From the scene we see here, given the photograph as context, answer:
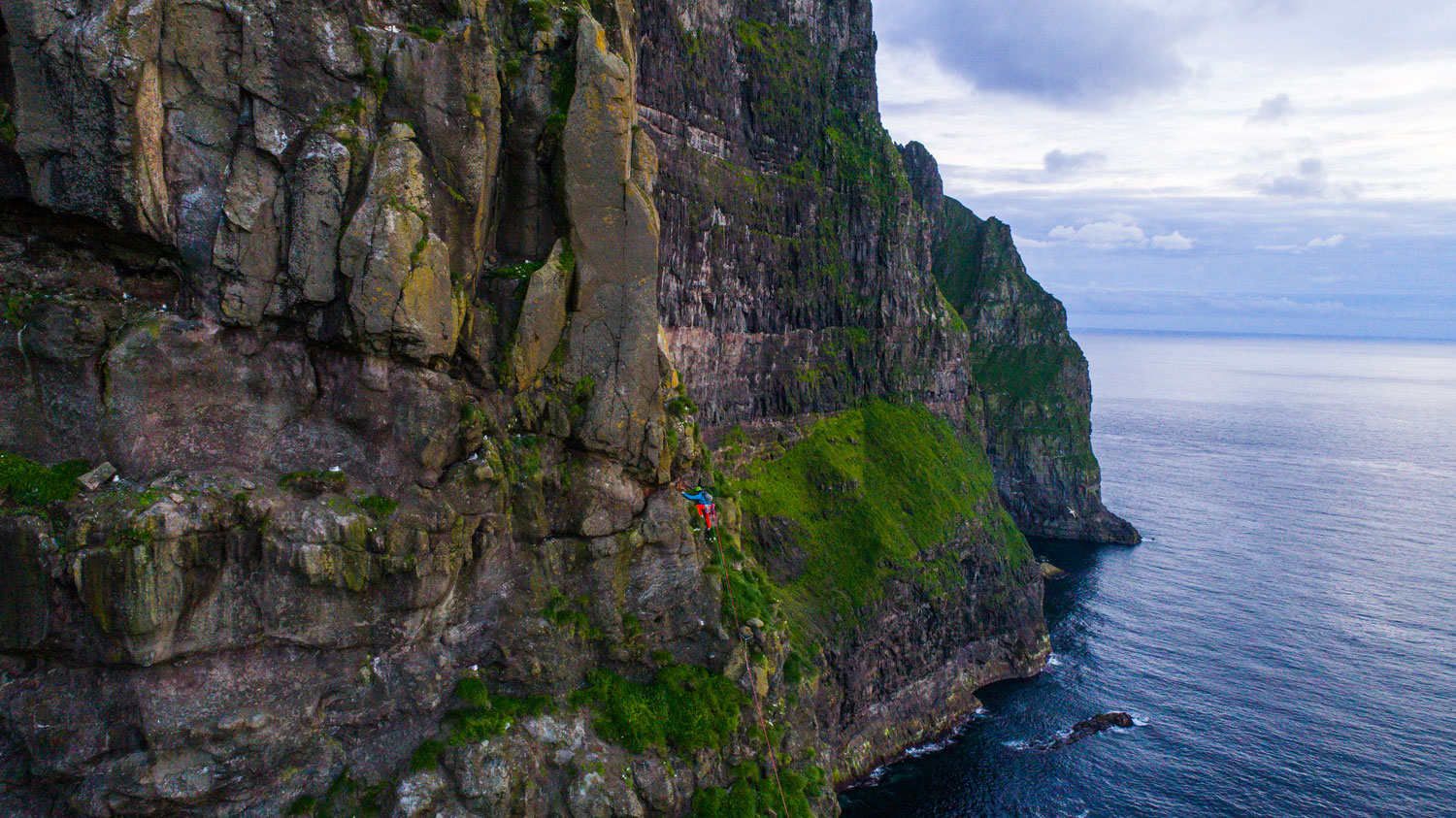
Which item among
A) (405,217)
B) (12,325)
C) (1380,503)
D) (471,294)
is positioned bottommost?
(1380,503)

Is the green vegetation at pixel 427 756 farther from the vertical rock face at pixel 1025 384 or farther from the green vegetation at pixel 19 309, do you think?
the vertical rock face at pixel 1025 384

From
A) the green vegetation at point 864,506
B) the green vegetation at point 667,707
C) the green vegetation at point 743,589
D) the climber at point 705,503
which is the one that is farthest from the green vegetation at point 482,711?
the green vegetation at point 864,506

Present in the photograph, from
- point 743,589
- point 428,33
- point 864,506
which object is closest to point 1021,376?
point 864,506

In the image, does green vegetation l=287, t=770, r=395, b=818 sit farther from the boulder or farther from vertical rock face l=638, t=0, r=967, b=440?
vertical rock face l=638, t=0, r=967, b=440

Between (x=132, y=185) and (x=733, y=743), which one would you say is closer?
(x=132, y=185)

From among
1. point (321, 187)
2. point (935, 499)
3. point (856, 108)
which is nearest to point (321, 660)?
point (321, 187)

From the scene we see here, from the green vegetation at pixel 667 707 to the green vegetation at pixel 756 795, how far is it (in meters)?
2.20

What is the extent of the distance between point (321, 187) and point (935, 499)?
271 ft

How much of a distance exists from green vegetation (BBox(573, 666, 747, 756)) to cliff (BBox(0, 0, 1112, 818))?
20 centimetres

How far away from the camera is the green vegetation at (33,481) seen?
95.5 feet

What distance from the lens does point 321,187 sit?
3338cm

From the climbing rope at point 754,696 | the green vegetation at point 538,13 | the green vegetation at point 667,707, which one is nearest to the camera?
the green vegetation at point 538,13

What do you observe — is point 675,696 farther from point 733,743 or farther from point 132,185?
point 132,185

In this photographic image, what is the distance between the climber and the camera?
4525cm
